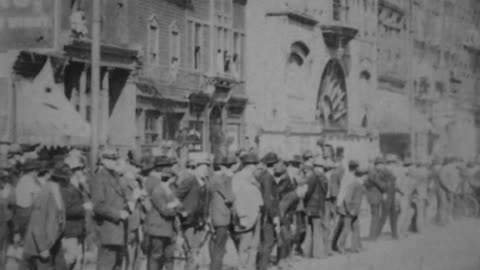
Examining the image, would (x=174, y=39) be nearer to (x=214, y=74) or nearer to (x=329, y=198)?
(x=214, y=74)

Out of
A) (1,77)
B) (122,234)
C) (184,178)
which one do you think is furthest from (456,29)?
(1,77)

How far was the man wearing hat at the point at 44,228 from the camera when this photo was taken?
1058 centimetres

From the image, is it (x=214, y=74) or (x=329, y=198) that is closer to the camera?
(x=329, y=198)

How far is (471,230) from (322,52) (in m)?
17.7

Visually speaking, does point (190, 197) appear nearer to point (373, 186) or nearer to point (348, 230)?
point (348, 230)

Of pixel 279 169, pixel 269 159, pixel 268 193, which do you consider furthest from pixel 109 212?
pixel 279 169

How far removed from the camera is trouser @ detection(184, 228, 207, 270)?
1396cm

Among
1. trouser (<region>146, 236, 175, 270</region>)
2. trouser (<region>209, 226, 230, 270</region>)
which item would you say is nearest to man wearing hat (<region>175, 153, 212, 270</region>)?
trouser (<region>209, 226, 230, 270</region>)

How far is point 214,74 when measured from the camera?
26766mm

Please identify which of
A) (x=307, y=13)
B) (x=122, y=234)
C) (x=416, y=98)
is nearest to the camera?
(x=122, y=234)

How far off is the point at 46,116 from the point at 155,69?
305 inches

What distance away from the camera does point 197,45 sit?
2672 centimetres

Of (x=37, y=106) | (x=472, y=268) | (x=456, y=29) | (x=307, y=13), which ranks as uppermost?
(x=307, y=13)

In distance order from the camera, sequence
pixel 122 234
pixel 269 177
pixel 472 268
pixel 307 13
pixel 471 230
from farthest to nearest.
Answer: pixel 307 13 → pixel 471 230 → pixel 269 177 → pixel 472 268 → pixel 122 234
